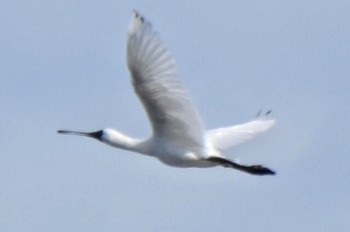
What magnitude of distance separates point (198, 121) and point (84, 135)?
2.60 m

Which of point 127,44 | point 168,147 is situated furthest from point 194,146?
point 127,44

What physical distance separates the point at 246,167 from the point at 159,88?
2385 mm

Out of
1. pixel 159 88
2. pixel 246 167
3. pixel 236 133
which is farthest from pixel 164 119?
pixel 236 133

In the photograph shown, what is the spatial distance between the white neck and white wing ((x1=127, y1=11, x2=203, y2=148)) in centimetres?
32

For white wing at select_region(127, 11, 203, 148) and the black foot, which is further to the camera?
the black foot

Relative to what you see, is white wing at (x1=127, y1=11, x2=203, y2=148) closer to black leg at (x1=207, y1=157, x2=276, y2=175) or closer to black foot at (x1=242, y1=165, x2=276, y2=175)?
black leg at (x1=207, y1=157, x2=276, y2=175)

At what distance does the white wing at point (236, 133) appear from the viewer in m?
40.9

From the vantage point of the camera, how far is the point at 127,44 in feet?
121

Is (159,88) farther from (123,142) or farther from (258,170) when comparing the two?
(258,170)

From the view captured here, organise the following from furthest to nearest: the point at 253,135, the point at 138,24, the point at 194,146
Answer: the point at 253,135 → the point at 194,146 → the point at 138,24

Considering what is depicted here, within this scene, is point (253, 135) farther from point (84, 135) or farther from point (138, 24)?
point (138, 24)

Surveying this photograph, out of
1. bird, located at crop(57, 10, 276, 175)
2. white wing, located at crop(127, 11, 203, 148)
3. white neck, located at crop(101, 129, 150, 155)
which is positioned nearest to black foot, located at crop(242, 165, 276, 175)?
bird, located at crop(57, 10, 276, 175)

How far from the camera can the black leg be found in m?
38.8

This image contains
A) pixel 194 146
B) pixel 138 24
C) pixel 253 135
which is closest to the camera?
pixel 138 24
